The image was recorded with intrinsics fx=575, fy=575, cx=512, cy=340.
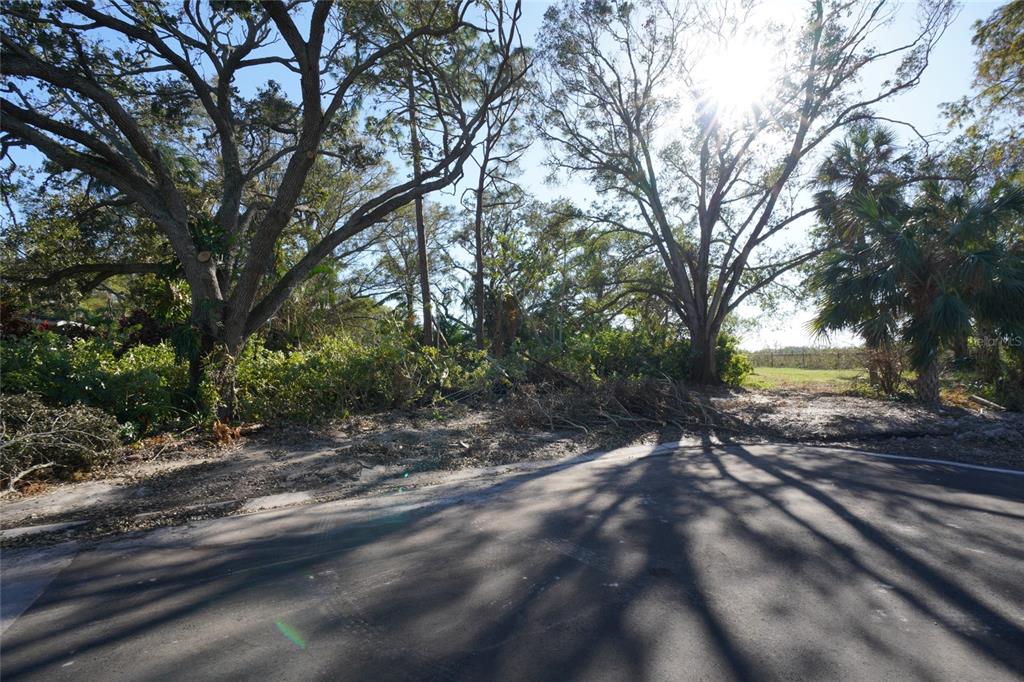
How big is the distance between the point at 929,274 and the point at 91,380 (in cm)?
1497

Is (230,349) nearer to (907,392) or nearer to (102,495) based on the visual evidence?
(102,495)

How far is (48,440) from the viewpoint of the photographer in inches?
235

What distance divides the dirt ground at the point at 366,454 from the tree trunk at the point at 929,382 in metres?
1.04

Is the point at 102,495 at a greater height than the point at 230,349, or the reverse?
the point at 230,349

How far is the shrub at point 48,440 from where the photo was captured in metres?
5.65

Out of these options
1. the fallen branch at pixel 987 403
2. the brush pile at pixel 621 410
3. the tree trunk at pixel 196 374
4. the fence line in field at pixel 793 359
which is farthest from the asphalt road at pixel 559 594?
the fence line in field at pixel 793 359

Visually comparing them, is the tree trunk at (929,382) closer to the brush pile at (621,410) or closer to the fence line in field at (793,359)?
the brush pile at (621,410)

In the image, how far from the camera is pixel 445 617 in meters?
2.98

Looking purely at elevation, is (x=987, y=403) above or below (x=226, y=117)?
below

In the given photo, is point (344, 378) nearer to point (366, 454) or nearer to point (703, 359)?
point (366, 454)

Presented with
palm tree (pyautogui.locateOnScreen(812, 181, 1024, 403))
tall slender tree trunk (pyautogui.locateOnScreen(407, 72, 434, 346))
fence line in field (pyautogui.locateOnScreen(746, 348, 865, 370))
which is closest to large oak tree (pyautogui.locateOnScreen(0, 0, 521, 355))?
tall slender tree trunk (pyautogui.locateOnScreen(407, 72, 434, 346))

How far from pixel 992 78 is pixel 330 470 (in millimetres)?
19015

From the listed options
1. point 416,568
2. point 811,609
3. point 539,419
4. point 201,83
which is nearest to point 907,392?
point 539,419

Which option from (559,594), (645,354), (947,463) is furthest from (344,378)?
(645,354)
